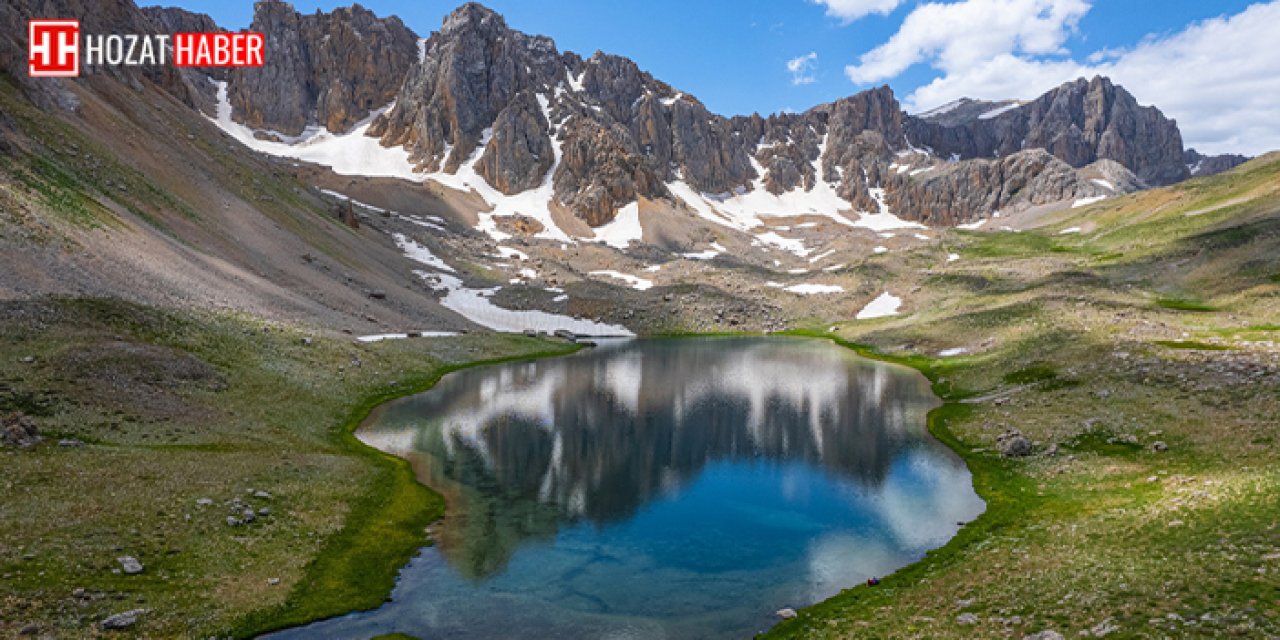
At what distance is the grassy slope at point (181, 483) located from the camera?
75.2 ft

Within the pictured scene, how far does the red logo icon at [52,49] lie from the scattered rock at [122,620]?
11344cm

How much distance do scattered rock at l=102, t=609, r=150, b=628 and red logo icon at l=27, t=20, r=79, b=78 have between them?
113 m

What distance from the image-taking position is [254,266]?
92.4 metres

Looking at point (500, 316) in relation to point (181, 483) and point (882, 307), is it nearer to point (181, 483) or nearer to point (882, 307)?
point (882, 307)

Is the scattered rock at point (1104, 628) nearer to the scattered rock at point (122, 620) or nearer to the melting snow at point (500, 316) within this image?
the scattered rock at point (122, 620)

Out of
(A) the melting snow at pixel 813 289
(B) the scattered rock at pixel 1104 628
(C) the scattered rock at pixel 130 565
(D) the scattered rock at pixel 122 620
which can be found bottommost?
(D) the scattered rock at pixel 122 620

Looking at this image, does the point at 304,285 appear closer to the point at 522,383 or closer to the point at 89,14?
the point at 522,383

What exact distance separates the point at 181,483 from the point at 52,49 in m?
119

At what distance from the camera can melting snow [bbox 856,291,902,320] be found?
133m

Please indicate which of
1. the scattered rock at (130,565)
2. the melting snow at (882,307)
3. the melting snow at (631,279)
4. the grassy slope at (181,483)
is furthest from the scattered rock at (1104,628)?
the melting snow at (631,279)

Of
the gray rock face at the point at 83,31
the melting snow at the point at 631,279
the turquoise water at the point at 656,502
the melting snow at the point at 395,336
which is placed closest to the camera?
the turquoise water at the point at 656,502

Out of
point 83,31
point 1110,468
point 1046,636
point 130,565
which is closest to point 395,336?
point 130,565

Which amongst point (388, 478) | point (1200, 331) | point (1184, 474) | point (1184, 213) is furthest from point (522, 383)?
point (1184, 213)

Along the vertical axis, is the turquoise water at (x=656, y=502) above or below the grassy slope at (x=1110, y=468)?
below
